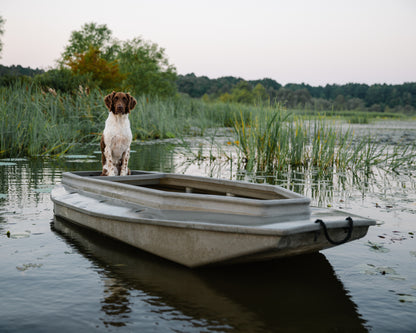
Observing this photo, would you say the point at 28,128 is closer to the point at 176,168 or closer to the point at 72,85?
the point at 176,168

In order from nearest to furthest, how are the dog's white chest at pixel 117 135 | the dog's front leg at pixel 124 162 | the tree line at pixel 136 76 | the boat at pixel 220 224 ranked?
1. the boat at pixel 220 224
2. the dog's white chest at pixel 117 135
3. the dog's front leg at pixel 124 162
4. the tree line at pixel 136 76

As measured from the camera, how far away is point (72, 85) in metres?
23.0

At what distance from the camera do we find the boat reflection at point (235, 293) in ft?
9.69

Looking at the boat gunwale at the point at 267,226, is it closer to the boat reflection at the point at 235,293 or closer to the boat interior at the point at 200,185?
the boat reflection at the point at 235,293

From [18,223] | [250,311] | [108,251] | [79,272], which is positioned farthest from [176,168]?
[250,311]

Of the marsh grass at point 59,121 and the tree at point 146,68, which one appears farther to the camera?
the tree at point 146,68

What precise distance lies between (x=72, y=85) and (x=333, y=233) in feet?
70.1

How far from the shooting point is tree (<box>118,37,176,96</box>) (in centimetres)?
5406

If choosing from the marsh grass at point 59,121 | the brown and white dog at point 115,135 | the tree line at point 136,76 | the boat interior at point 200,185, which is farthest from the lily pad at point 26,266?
the tree line at point 136,76

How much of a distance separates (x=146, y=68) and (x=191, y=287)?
177 ft

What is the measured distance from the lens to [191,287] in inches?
139

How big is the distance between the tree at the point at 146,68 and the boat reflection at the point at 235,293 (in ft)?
161

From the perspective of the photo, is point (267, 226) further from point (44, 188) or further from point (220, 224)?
point (44, 188)

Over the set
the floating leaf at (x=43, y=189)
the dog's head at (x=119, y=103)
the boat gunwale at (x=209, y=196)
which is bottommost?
the floating leaf at (x=43, y=189)
